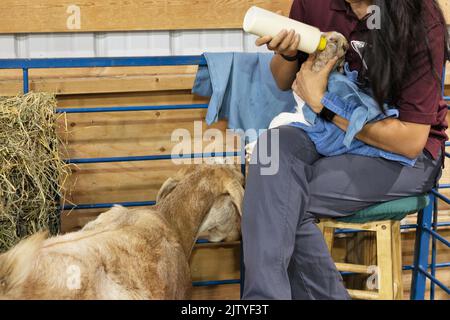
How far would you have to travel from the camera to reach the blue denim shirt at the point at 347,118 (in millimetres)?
2266

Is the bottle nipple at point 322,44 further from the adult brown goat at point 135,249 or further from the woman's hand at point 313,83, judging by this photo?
the adult brown goat at point 135,249

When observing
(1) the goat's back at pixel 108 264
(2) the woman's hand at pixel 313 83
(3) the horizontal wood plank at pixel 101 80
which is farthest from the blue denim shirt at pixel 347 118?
(3) the horizontal wood plank at pixel 101 80

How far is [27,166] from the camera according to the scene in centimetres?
283

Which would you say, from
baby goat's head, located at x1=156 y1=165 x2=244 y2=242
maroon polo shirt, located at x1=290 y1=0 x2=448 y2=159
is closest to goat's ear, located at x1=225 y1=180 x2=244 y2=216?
baby goat's head, located at x1=156 y1=165 x2=244 y2=242

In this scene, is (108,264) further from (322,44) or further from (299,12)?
(299,12)

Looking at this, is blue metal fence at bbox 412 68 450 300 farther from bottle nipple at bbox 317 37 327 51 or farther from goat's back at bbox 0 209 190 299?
goat's back at bbox 0 209 190 299

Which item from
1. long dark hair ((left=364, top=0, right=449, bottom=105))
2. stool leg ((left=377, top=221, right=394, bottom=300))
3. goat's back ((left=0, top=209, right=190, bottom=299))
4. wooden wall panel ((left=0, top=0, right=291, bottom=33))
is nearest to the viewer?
goat's back ((left=0, top=209, right=190, bottom=299))

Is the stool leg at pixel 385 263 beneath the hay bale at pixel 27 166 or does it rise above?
beneath

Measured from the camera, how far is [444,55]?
2.35m

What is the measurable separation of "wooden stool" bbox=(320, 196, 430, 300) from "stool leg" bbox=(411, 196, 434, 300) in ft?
2.27

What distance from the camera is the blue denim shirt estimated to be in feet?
7.43

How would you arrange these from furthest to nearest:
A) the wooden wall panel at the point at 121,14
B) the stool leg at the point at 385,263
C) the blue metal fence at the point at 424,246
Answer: the wooden wall panel at the point at 121,14, the blue metal fence at the point at 424,246, the stool leg at the point at 385,263

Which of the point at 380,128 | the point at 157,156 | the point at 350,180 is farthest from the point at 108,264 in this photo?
the point at 157,156

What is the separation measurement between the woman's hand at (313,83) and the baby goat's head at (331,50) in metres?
0.02
